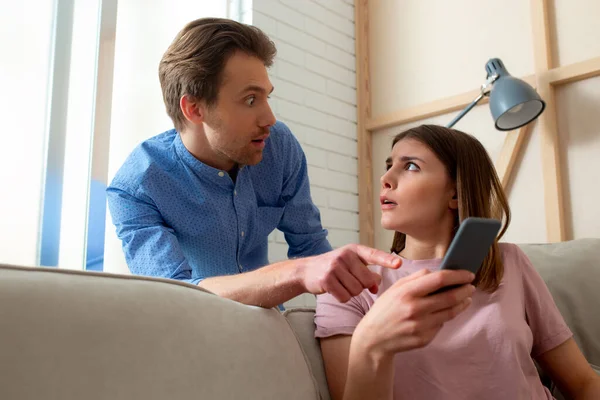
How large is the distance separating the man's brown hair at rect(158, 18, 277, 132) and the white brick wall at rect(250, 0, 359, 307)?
3.63 feet

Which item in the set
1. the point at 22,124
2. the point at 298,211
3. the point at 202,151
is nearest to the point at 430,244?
the point at 298,211

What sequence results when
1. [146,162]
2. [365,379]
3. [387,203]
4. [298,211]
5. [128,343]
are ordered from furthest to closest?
[298,211]
[146,162]
[387,203]
[365,379]
[128,343]

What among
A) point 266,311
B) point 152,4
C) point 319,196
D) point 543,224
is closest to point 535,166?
point 543,224

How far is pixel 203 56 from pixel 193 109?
0.15 metres

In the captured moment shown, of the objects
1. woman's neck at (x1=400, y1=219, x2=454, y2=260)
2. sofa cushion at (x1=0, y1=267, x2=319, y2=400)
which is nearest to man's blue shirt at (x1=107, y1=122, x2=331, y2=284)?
woman's neck at (x1=400, y1=219, x2=454, y2=260)

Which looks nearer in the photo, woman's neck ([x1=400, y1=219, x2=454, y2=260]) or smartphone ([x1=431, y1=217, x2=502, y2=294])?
smartphone ([x1=431, y1=217, x2=502, y2=294])

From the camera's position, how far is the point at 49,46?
2.20 metres

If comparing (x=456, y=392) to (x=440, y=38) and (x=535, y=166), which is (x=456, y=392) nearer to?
(x=535, y=166)

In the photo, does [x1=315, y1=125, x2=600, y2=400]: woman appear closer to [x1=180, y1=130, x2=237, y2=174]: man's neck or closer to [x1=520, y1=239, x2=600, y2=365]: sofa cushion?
[x1=520, y1=239, x2=600, y2=365]: sofa cushion

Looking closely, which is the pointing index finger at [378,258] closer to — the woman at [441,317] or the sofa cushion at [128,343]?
the woman at [441,317]

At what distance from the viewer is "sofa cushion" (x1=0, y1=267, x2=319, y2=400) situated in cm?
59

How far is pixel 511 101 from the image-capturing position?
2.26 meters

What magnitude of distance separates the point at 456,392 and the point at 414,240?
36cm

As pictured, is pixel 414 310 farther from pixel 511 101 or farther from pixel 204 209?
pixel 511 101
